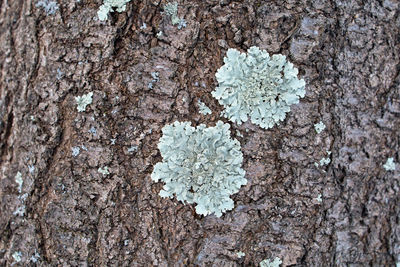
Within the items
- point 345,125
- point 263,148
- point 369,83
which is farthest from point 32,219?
point 369,83

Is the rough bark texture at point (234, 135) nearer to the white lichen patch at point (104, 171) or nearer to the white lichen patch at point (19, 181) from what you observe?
the white lichen patch at point (104, 171)

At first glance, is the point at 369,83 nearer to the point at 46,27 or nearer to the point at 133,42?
the point at 133,42

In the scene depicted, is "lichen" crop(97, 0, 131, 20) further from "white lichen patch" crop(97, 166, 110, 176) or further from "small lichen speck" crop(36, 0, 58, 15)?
"white lichen patch" crop(97, 166, 110, 176)

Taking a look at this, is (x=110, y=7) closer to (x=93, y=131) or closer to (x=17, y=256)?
(x=93, y=131)

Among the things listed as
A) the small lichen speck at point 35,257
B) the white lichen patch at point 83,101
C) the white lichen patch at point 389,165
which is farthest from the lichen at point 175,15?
the small lichen speck at point 35,257

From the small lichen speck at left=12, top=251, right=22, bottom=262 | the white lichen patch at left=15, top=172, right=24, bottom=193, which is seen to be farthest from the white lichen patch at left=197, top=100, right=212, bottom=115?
the small lichen speck at left=12, top=251, right=22, bottom=262
